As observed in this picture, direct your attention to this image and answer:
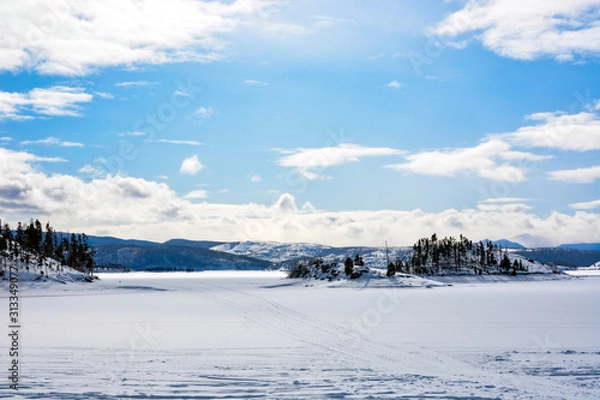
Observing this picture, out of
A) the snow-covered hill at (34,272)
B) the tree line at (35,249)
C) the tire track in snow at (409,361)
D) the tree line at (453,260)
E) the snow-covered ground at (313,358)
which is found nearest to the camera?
the snow-covered ground at (313,358)

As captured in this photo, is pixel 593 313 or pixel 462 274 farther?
pixel 462 274

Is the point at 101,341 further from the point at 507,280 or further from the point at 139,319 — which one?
the point at 507,280

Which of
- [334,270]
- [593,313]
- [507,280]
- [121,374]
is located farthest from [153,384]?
[507,280]

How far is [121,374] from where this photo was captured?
15.9m

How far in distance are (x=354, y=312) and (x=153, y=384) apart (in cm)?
2439

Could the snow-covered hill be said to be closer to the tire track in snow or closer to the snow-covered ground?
the snow-covered ground

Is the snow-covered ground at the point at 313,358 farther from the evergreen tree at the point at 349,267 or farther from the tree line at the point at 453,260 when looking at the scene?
the tree line at the point at 453,260

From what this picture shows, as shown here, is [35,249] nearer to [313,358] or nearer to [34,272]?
[34,272]

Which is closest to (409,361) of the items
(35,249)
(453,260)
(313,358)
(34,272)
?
(313,358)

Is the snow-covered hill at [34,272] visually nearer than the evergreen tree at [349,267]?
Yes

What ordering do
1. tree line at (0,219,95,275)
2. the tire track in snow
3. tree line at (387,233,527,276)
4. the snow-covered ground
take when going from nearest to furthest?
the snow-covered ground < the tire track in snow < tree line at (0,219,95,275) < tree line at (387,233,527,276)

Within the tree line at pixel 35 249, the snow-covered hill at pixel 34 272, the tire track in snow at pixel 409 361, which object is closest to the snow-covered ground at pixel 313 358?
the tire track in snow at pixel 409 361

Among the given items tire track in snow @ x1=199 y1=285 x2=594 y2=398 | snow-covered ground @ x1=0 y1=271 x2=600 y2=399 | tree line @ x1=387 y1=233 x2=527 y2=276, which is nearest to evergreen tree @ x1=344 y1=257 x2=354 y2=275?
tree line @ x1=387 y1=233 x2=527 y2=276

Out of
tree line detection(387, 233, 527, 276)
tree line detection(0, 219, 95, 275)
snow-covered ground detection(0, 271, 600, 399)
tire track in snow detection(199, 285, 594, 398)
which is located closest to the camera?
snow-covered ground detection(0, 271, 600, 399)
